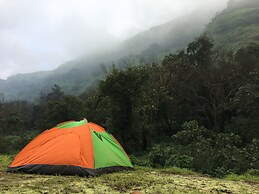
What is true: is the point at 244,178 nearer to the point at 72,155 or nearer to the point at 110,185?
the point at 110,185

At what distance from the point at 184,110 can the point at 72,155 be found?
25562mm

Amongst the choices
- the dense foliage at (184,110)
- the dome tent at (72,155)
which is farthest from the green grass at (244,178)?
the dome tent at (72,155)

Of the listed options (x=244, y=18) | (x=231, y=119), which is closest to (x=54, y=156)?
(x=231, y=119)

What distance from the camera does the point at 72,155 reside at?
919cm

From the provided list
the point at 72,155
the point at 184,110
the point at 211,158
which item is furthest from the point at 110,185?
the point at 184,110

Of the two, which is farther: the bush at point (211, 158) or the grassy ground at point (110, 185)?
the bush at point (211, 158)

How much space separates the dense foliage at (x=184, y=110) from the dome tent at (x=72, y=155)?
12.5 feet

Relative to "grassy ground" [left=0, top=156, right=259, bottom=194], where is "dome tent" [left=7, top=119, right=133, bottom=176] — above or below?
above

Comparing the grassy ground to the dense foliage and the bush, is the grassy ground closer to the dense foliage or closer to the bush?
the bush

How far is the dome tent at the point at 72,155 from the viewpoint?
29.6ft

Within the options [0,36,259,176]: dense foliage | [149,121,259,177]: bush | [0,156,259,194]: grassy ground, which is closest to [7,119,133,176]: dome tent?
[0,156,259,194]: grassy ground

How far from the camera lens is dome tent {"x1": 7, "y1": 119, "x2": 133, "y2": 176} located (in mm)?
9008

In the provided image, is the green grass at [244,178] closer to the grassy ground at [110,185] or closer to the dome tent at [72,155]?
the grassy ground at [110,185]

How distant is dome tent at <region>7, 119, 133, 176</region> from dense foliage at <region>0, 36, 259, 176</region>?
3.80 m
